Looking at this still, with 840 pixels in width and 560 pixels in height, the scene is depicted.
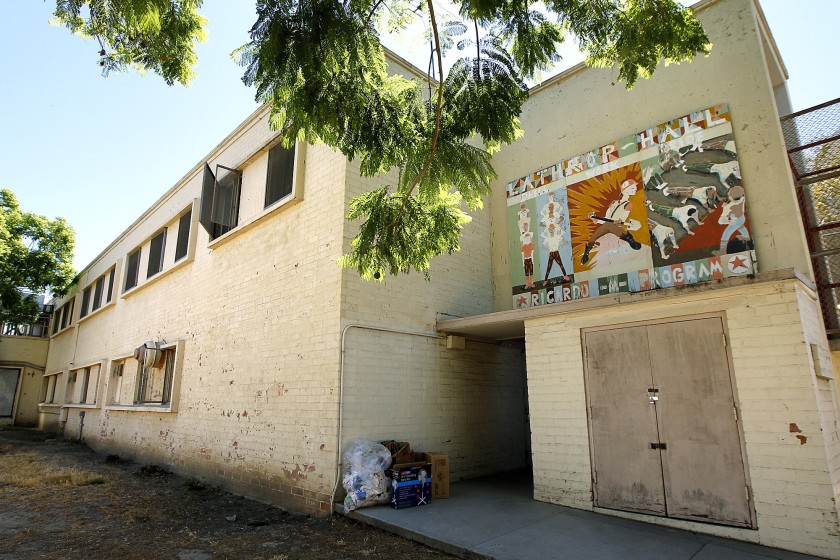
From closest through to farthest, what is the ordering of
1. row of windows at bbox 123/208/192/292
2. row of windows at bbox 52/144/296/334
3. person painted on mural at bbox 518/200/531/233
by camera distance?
person painted on mural at bbox 518/200/531/233 < row of windows at bbox 52/144/296/334 < row of windows at bbox 123/208/192/292

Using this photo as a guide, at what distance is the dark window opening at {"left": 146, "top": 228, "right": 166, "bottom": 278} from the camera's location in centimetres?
1384

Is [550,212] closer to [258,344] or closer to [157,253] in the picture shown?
[258,344]

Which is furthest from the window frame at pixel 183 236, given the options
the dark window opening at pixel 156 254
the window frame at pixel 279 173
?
the window frame at pixel 279 173

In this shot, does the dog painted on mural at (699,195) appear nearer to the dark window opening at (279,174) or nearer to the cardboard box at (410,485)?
the cardboard box at (410,485)

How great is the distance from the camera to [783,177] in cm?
618

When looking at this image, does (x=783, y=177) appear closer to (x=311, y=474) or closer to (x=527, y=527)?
(x=527, y=527)

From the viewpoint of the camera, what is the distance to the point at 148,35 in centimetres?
471

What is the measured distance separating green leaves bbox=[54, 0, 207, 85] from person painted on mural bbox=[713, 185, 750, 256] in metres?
6.81

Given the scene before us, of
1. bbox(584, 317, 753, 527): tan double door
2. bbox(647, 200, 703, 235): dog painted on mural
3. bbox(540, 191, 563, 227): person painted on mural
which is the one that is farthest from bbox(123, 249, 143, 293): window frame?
bbox(647, 200, 703, 235): dog painted on mural

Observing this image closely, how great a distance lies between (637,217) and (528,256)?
2.09 meters

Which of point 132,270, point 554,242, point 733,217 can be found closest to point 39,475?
point 132,270

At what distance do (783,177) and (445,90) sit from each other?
15.7 feet

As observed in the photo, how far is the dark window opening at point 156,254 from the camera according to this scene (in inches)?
545

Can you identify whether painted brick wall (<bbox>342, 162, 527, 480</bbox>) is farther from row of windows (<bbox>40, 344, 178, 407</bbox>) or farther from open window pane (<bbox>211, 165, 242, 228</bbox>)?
row of windows (<bbox>40, 344, 178, 407</bbox>)
